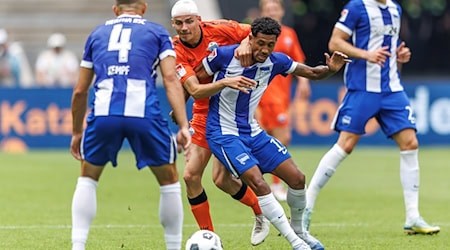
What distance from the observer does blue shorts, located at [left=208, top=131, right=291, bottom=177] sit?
330 inches

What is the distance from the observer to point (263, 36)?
8164mm

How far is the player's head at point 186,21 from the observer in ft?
28.8

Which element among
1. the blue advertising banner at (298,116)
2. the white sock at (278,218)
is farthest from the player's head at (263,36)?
the blue advertising banner at (298,116)

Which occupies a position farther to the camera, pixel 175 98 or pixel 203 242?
pixel 203 242

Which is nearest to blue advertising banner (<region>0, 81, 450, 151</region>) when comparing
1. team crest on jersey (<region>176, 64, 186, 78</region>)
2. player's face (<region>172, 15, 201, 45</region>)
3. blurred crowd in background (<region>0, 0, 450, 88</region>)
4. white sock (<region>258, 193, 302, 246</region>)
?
blurred crowd in background (<region>0, 0, 450, 88</region>)

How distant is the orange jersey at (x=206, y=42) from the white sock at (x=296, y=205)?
3.69ft

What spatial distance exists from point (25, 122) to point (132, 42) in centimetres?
1497

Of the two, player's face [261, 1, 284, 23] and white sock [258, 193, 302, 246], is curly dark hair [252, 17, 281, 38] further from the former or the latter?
player's face [261, 1, 284, 23]

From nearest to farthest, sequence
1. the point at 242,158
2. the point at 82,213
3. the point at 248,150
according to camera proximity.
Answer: the point at 82,213, the point at 242,158, the point at 248,150

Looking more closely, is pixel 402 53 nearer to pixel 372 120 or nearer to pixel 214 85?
pixel 214 85

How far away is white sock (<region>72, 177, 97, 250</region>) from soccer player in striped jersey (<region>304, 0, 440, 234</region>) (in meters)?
3.12

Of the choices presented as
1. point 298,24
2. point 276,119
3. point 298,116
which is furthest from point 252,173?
point 298,24

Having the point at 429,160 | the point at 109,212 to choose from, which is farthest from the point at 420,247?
the point at 429,160

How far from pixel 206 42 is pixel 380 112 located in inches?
83.8
